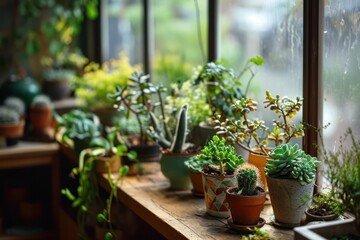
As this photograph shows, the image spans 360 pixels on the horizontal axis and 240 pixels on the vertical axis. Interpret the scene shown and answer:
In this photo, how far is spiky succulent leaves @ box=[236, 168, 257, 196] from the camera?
6.37ft

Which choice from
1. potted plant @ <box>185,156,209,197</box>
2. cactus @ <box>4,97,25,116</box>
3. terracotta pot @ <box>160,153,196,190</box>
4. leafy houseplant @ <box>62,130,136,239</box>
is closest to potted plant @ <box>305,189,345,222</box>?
potted plant @ <box>185,156,209,197</box>

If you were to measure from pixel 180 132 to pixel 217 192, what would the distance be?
1.34ft

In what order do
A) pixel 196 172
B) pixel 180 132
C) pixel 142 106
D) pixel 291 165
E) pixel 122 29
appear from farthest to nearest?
1. pixel 122 29
2. pixel 142 106
3. pixel 180 132
4. pixel 196 172
5. pixel 291 165

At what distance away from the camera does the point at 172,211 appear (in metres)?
2.21

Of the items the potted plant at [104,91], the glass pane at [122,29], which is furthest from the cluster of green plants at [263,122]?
the glass pane at [122,29]

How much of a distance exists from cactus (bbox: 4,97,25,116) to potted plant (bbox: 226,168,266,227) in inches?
90.1

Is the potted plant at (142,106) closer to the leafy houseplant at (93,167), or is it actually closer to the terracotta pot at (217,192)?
the leafy houseplant at (93,167)

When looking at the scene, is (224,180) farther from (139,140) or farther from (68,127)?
(68,127)

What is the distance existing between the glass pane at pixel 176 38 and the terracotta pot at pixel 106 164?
0.59 meters

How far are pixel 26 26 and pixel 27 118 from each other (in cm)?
89

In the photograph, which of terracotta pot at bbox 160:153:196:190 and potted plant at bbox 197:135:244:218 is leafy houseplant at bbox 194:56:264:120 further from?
potted plant at bbox 197:135:244:218

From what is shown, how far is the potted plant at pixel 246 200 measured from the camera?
1.92 m

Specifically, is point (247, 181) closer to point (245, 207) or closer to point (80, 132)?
point (245, 207)

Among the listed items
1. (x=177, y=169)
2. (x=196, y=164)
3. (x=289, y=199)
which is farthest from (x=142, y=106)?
(x=289, y=199)
